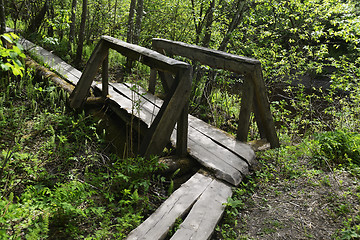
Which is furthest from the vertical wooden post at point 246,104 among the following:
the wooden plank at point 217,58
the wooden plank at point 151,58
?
the wooden plank at point 151,58

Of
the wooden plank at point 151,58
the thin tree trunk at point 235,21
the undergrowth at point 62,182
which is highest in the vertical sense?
the thin tree trunk at point 235,21

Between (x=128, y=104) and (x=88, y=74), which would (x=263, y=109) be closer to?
(x=128, y=104)

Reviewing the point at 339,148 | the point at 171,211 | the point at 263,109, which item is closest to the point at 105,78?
the point at 263,109

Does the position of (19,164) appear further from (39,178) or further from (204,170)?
(204,170)

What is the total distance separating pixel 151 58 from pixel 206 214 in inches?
90.3

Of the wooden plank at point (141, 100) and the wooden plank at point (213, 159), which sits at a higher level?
the wooden plank at point (141, 100)

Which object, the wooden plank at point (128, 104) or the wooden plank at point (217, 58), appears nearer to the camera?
the wooden plank at point (217, 58)

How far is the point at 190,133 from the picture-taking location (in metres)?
4.76

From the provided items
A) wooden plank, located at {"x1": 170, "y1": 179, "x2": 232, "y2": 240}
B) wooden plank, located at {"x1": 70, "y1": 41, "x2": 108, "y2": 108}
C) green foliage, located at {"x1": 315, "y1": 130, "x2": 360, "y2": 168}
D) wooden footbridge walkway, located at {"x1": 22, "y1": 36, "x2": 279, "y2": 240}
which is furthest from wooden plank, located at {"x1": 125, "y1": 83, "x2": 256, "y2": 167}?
wooden plank, located at {"x1": 70, "y1": 41, "x2": 108, "y2": 108}

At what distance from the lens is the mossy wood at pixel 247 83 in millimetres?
4082

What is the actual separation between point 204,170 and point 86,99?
116 inches

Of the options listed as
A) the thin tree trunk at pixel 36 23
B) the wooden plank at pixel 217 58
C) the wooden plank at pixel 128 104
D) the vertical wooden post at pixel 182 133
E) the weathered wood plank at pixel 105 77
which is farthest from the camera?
the thin tree trunk at pixel 36 23

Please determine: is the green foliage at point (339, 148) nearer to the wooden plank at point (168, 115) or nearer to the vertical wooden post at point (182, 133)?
the vertical wooden post at point (182, 133)

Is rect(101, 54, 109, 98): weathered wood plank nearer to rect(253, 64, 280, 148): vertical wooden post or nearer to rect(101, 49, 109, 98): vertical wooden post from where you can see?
rect(101, 49, 109, 98): vertical wooden post
